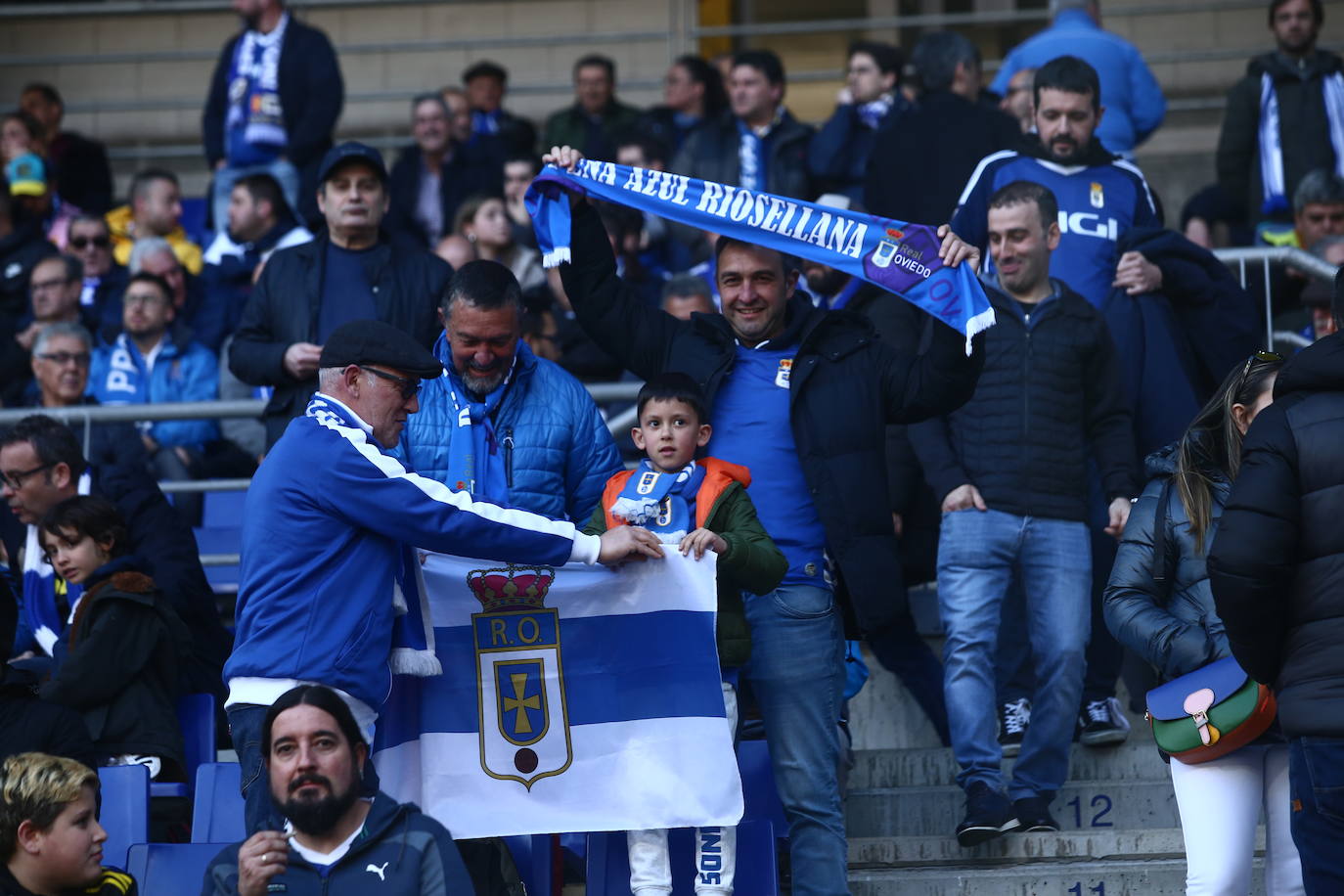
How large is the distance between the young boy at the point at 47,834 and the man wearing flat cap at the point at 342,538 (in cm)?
45

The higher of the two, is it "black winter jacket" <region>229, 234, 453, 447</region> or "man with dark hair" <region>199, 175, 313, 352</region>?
"man with dark hair" <region>199, 175, 313, 352</region>

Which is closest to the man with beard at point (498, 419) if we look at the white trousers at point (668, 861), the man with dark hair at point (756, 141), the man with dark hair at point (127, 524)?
the white trousers at point (668, 861)

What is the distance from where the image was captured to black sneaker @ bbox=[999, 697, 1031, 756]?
766cm

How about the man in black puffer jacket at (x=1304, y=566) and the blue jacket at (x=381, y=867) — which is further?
the blue jacket at (x=381, y=867)

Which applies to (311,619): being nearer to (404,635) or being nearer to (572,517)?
(404,635)

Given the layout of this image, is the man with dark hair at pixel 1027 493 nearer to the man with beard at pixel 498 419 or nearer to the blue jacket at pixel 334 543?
the man with beard at pixel 498 419

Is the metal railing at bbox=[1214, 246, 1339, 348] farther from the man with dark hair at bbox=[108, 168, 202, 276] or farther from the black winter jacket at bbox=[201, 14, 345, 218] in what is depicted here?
the man with dark hair at bbox=[108, 168, 202, 276]

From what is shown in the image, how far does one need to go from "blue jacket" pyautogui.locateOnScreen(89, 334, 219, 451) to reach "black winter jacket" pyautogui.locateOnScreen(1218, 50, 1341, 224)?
5960 mm

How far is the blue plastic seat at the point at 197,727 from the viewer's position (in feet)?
23.5

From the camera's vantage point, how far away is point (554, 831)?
240 inches

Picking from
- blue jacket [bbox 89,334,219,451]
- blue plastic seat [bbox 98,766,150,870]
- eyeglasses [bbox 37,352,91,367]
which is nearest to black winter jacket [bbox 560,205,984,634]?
blue plastic seat [bbox 98,766,150,870]

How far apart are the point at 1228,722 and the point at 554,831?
2.04 m

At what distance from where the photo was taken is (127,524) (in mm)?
7445

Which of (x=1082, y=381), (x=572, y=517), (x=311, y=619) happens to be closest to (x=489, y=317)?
(x=572, y=517)
